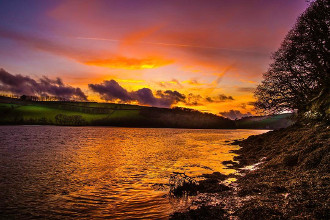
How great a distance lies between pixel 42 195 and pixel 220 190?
34.0 ft

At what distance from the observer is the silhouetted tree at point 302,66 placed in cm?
2784

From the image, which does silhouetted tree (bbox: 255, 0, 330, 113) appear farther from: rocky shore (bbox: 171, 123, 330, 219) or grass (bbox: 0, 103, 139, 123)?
grass (bbox: 0, 103, 139, 123)

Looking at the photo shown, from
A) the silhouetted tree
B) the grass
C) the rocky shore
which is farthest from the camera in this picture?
the grass

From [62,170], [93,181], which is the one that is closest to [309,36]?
[93,181]

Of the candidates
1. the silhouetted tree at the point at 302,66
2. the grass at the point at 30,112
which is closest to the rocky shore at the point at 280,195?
the silhouetted tree at the point at 302,66

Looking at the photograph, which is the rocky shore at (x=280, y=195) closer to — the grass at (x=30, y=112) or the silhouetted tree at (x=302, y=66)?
the silhouetted tree at (x=302, y=66)

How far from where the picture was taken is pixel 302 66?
30438 mm

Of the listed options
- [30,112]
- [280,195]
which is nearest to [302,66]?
[280,195]

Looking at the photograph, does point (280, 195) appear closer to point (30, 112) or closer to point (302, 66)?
point (302, 66)

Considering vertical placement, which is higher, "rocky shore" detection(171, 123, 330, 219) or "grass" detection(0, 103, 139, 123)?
"grass" detection(0, 103, 139, 123)

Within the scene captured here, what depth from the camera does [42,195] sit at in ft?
41.1

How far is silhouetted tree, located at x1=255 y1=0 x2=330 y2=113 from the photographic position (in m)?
27.8

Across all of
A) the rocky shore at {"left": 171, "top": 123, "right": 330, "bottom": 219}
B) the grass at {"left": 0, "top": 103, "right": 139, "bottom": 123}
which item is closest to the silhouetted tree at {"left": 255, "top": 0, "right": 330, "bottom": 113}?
the rocky shore at {"left": 171, "top": 123, "right": 330, "bottom": 219}

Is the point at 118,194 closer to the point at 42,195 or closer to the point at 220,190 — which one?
the point at 42,195
